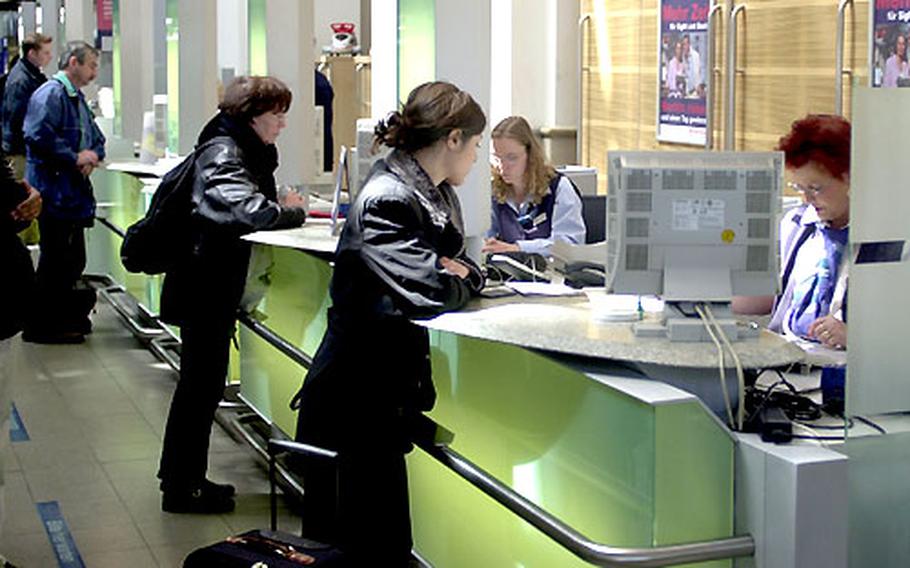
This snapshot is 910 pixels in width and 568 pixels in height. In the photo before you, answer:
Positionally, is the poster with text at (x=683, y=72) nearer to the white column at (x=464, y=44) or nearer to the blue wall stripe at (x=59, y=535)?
the white column at (x=464, y=44)

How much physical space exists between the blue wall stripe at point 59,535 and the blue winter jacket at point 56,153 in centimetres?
405

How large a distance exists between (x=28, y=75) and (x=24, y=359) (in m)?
2.75

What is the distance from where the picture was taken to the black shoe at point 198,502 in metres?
6.17

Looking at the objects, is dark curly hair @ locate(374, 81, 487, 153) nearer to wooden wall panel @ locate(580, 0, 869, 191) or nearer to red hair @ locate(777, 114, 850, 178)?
red hair @ locate(777, 114, 850, 178)

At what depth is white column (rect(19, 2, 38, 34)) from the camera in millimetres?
18125

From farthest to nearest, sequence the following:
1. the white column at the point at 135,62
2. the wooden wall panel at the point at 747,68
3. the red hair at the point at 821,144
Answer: the white column at the point at 135,62
the wooden wall panel at the point at 747,68
the red hair at the point at 821,144

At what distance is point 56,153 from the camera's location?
32.5 ft

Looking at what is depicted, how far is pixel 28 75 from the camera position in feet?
36.5

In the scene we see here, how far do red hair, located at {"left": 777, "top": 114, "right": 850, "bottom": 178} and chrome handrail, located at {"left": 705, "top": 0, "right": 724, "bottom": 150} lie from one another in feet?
10.9

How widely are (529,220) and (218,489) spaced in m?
1.93

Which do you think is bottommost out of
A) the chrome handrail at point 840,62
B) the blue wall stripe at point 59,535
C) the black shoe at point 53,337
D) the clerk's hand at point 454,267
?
the blue wall stripe at point 59,535

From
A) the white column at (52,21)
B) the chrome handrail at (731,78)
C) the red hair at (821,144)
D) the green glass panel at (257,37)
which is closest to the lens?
the red hair at (821,144)

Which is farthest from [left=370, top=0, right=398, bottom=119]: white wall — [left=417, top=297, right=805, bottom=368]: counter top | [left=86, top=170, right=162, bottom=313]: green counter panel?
[left=86, top=170, right=162, bottom=313]: green counter panel

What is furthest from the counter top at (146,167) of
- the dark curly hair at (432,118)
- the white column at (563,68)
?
the dark curly hair at (432,118)
